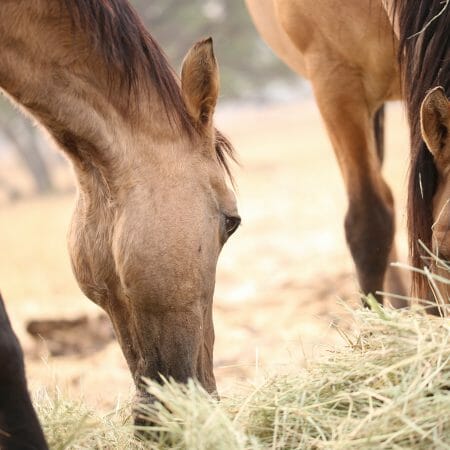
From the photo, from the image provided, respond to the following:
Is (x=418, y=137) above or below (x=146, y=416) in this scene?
above

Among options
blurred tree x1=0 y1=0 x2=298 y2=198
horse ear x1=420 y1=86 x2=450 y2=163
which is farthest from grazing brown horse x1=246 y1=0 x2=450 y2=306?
blurred tree x1=0 y1=0 x2=298 y2=198

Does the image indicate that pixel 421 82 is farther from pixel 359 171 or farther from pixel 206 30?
pixel 206 30

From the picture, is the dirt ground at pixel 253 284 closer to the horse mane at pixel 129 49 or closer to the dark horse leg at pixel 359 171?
the dark horse leg at pixel 359 171

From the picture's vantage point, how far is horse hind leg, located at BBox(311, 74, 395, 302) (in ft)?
11.7

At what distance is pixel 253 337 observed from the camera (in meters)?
5.30

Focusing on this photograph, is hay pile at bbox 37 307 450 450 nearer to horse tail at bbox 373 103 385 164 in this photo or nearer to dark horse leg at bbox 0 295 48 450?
dark horse leg at bbox 0 295 48 450

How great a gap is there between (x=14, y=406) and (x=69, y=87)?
942mm

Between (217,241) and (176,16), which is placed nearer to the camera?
(217,241)

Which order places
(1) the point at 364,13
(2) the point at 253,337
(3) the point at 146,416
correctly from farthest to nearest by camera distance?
(2) the point at 253,337, (1) the point at 364,13, (3) the point at 146,416

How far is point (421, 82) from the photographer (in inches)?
108

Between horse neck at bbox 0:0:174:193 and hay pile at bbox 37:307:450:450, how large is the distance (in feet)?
2.58

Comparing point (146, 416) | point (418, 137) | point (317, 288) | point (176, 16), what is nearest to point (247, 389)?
point (146, 416)

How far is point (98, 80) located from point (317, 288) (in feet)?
12.9

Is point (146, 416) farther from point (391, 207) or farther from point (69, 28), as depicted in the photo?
point (391, 207)
